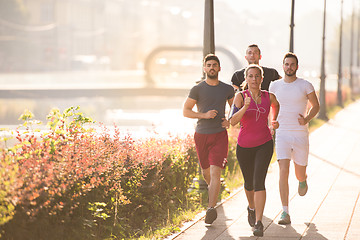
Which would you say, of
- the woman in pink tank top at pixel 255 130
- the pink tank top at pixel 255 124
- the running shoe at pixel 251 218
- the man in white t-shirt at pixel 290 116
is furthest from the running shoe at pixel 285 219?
→ the pink tank top at pixel 255 124

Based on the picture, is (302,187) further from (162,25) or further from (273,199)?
(162,25)

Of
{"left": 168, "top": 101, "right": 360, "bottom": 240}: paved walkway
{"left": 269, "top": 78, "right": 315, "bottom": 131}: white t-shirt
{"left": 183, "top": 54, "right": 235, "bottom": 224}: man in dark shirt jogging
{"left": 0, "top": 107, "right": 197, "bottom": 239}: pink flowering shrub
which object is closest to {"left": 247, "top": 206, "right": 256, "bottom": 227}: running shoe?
{"left": 168, "top": 101, "right": 360, "bottom": 240}: paved walkway

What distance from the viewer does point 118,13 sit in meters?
128

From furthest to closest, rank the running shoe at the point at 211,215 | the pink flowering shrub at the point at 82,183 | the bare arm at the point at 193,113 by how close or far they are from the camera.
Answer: the running shoe at the point at 211,215
the bare arm at the point at 193,113
the pink flowering shrub at the point at 82,183

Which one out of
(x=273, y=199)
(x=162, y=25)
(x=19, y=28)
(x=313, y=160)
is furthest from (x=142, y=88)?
(x=162, y=25)

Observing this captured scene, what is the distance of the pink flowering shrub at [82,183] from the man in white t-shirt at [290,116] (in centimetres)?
142

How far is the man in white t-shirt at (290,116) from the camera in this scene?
8.46 meters

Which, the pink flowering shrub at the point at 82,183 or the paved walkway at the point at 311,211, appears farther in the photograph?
the paved walkway at the point at 311,211

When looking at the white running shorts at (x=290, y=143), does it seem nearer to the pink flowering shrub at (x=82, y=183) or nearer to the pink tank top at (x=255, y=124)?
the pink tank top at (x=255, y=124)

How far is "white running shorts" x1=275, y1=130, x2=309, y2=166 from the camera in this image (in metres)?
8.55

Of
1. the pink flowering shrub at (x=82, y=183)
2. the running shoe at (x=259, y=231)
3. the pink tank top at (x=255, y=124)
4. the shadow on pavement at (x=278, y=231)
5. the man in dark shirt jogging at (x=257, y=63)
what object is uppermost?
the man in dark shirt jogging at (x=257, y=63)

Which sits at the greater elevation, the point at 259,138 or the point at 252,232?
the point at 259,138

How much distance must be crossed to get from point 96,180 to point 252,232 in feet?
6.13

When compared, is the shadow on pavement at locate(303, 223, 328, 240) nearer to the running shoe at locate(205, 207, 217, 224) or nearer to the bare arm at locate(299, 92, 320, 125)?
the running shoe at locate(205, 207, 217, 224)
